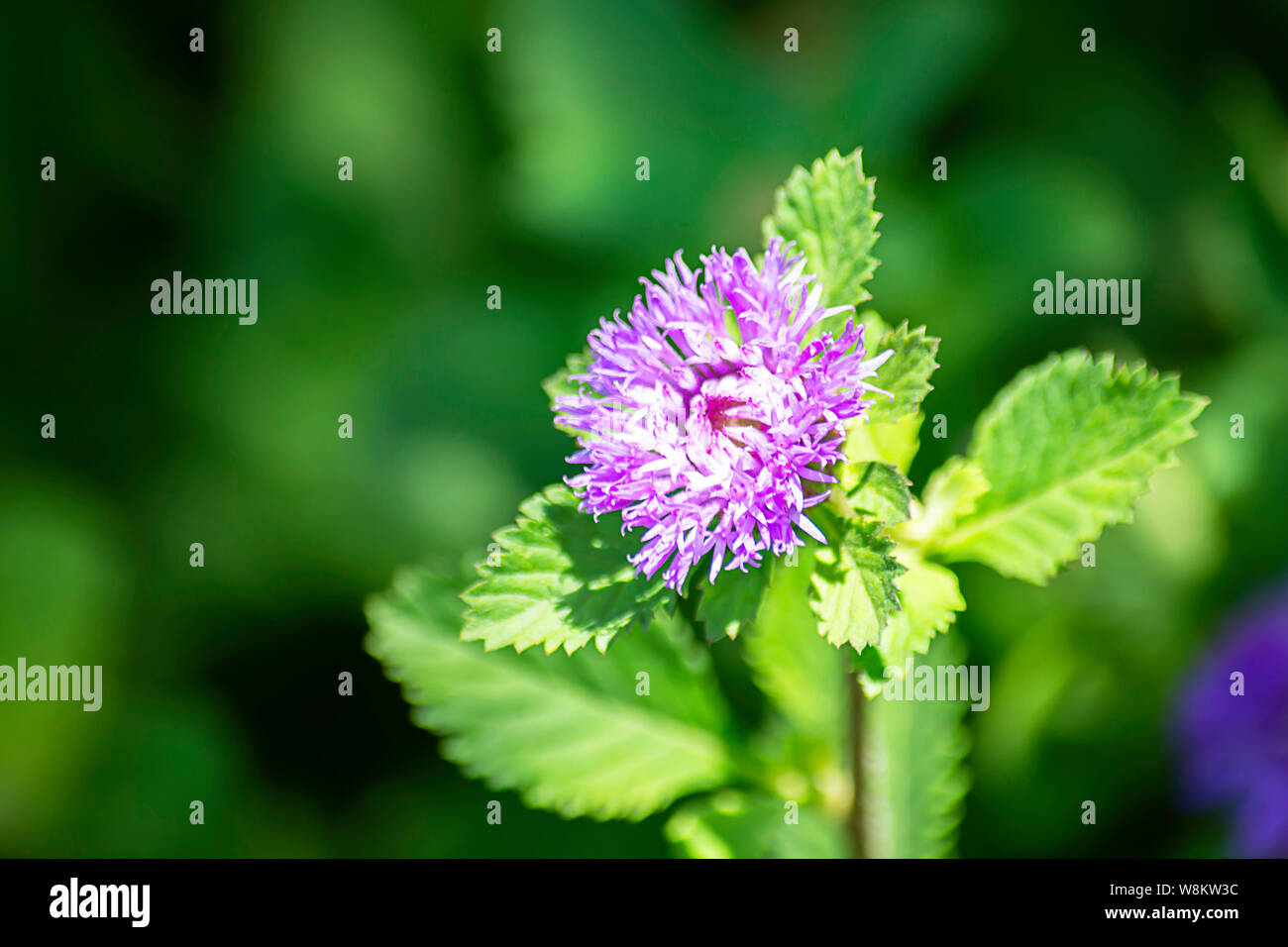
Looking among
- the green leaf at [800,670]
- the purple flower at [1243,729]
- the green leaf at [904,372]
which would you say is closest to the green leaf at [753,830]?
the green leaf at [800,670]

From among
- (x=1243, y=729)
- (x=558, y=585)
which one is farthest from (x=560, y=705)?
(x=1243, y=729)

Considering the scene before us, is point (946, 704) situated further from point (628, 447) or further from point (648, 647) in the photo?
point (628, 447)

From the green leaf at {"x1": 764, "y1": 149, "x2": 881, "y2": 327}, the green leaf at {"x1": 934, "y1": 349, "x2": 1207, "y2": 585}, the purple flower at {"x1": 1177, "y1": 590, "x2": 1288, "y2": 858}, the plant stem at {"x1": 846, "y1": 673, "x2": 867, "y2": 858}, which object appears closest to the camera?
the green leaf at {"x1": 764, "y1": 149, "x2": 881, "y2": 327}

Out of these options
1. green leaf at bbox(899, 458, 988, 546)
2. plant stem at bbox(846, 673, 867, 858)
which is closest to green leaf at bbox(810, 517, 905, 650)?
green leaf at bbox(899, 458, 988, 546)

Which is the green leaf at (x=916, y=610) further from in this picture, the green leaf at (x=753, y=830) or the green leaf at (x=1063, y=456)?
the green leaf at (x=753, y=830)

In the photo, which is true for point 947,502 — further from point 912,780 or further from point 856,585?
point 912,780

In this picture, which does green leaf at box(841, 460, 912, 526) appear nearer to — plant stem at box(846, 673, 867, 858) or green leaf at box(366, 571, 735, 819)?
plant stem at box(846, 673, 867, 858)
